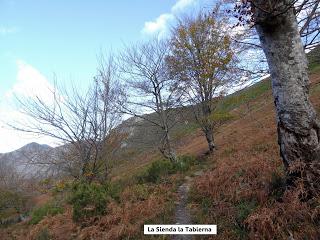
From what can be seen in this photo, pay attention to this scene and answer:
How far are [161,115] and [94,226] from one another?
31.9 ft

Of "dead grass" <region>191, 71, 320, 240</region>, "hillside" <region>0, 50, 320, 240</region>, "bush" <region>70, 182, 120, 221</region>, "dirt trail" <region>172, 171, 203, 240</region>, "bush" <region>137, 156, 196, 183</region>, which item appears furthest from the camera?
"bush" <region>137, 156, 196, 183</region>

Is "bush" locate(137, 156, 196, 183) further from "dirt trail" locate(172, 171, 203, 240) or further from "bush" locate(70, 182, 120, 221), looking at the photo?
"bush" locate(70, 182, 120, 221)

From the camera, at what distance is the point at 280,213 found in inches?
194

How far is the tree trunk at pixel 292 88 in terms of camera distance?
4.78 meters

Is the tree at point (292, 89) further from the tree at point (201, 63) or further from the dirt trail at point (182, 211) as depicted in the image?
the tree at point (201, 63)

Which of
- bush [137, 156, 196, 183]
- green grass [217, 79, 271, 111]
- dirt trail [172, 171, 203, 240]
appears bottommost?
dirt trail [172, 171, 203, 240]

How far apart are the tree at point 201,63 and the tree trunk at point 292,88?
36.3 ft

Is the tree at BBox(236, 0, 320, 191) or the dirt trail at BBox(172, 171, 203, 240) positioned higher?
the tree at BBox(236, 0, 320, 191)

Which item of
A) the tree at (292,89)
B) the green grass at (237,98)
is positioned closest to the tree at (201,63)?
the green grass at (237,98)

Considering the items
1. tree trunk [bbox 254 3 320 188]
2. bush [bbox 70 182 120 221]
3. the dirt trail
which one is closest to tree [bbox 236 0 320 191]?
tree trunk [bbox 254 3 320 188]

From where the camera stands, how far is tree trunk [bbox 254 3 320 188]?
4781 millimetres

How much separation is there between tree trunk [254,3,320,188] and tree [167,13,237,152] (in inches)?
436

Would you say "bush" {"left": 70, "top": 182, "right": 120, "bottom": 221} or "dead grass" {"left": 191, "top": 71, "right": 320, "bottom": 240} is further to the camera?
"bush" {"left": 70, "top": 182, "right": 120, "bottom": 221}

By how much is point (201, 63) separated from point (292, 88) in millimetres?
12245
